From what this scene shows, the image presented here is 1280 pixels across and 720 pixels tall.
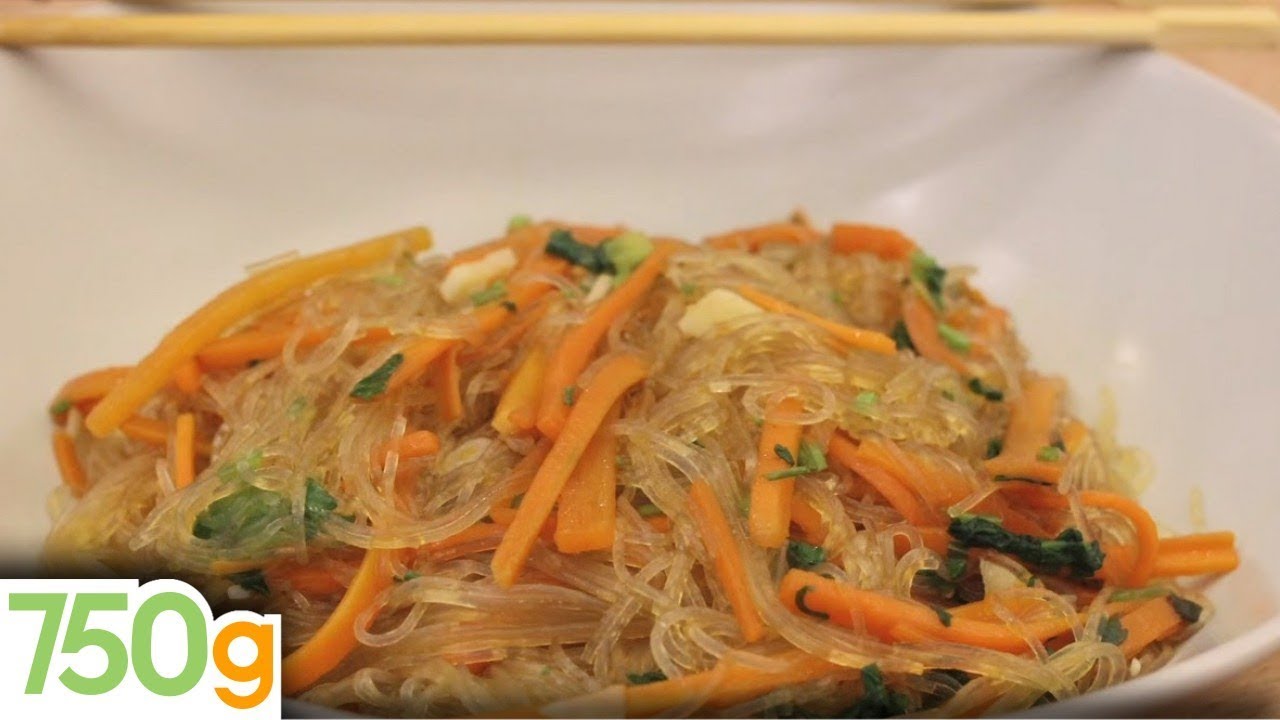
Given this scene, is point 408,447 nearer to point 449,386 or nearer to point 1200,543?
point 449,386

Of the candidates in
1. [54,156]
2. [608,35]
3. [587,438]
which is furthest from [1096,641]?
[54,156]

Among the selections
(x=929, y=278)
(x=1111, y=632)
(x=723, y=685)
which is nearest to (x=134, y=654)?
(x=723, y=685)

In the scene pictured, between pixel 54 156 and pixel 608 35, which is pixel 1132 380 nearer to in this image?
pixel 608 35

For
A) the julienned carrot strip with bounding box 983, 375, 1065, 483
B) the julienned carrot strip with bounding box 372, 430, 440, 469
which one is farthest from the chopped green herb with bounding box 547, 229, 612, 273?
the julienned carrot strip with bounding box 983, 375, 1065, 483

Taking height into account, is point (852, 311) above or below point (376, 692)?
above

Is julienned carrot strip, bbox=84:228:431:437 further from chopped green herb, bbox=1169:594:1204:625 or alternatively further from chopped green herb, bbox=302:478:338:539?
chopped green herb, bbox=1169:594:1204:625

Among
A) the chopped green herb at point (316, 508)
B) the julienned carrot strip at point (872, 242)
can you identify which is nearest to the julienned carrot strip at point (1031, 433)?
the julienned carrot strip at point (872, 242)
